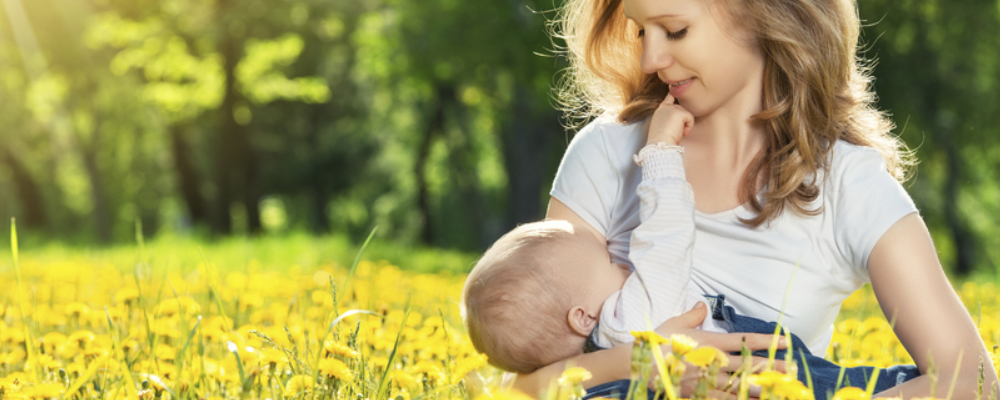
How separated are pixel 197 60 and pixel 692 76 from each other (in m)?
15.9

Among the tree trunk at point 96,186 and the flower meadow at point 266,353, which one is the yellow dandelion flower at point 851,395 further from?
the tree trunk at point 96,186

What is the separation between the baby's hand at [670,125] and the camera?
7.06ft

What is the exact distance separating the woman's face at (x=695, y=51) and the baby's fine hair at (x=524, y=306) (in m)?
0.53

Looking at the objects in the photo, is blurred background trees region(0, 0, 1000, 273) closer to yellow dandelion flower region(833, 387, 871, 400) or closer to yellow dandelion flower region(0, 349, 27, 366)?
yellow dandelion flower region(0, 349, 27, 366)

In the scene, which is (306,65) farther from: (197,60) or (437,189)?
(437,189)

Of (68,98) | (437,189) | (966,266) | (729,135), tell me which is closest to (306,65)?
(68,98)

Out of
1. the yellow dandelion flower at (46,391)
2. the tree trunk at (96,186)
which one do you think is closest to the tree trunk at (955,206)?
the yellow dandelion flower at (46,391)

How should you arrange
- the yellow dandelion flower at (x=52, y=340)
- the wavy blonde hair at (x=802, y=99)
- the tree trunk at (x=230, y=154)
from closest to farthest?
the wavy blonde hair at (x=802, y=99) → the yellow dandelion flower at (x=52, y=340) → the tree trunk at (x=230, y=154)

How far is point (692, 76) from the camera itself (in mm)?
2154

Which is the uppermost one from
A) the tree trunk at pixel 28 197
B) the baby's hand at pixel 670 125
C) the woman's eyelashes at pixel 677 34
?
the woman's eyelashes at pixel 677 34

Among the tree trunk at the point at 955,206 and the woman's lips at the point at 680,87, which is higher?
the woman's lips at the point at 680,87

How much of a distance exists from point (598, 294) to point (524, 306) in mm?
214

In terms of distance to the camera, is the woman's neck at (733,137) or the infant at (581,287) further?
the woman's neck at (733,137)

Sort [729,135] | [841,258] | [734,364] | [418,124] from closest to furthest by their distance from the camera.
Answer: [734,364] < [841,258] < [729,135] < [418,124]
